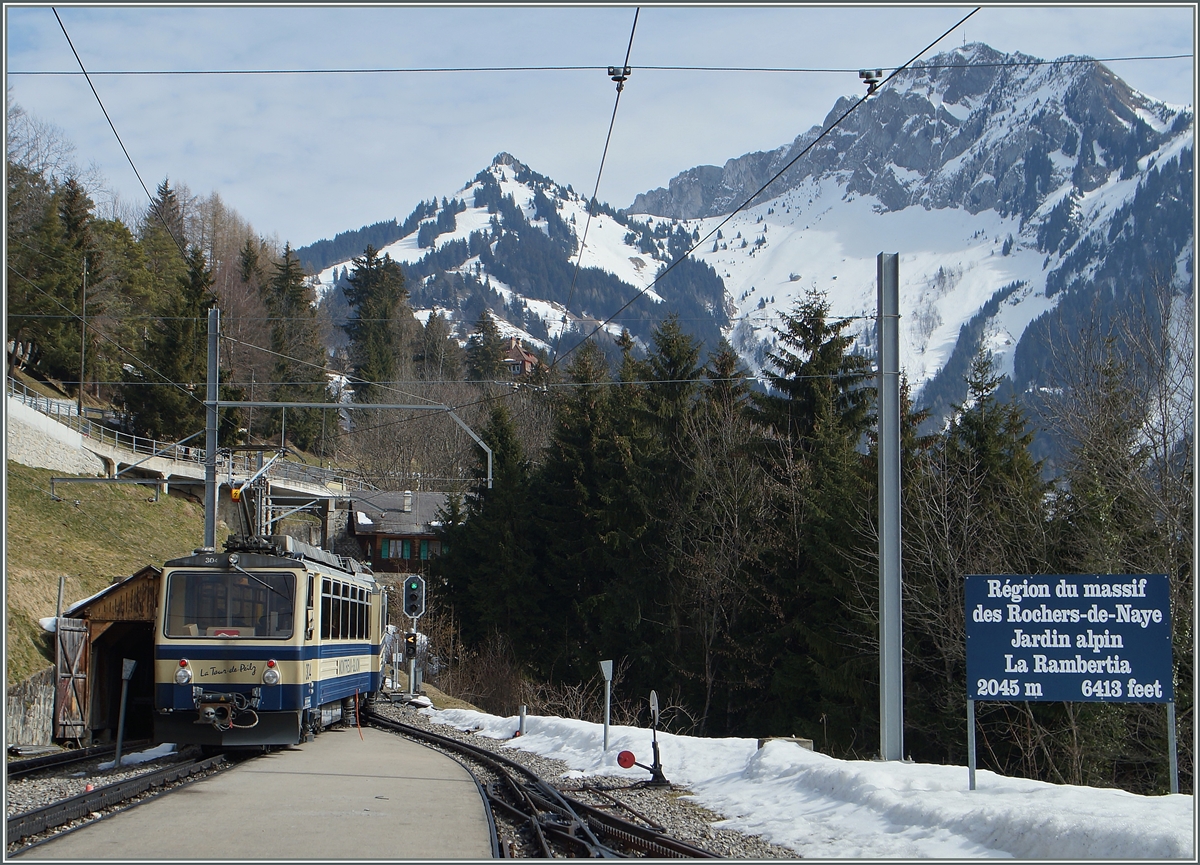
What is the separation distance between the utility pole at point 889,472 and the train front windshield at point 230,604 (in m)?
8.61

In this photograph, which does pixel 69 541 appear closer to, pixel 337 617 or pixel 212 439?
pixel 212 439

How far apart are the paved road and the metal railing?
22.5 metres

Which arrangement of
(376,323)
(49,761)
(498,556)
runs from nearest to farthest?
(49,761) < (498,556) < (376,323)

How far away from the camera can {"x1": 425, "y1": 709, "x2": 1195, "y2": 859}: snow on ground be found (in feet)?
25.9

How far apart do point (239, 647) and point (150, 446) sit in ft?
141

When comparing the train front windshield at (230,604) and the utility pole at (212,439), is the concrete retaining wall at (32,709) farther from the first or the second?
the train front windshield at (230,604)

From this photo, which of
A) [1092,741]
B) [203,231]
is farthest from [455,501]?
[203,231]

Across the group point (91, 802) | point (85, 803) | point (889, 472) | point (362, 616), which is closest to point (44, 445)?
point (362, 616)

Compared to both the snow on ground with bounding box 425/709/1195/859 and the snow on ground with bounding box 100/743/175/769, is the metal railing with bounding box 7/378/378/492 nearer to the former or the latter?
the snow on ground with bounding box 100/743/175/769

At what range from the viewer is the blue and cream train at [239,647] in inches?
626

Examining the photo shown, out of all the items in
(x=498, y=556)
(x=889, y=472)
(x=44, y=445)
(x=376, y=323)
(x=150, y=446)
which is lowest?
(x=498, y=556)

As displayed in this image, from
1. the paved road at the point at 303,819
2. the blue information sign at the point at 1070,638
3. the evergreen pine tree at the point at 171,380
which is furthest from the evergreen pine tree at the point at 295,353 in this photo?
the blue information sign at the point at 1070,638

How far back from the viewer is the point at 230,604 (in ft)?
53.8

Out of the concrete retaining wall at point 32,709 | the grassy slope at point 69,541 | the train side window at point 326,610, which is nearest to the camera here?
the train side window at point 326,610
